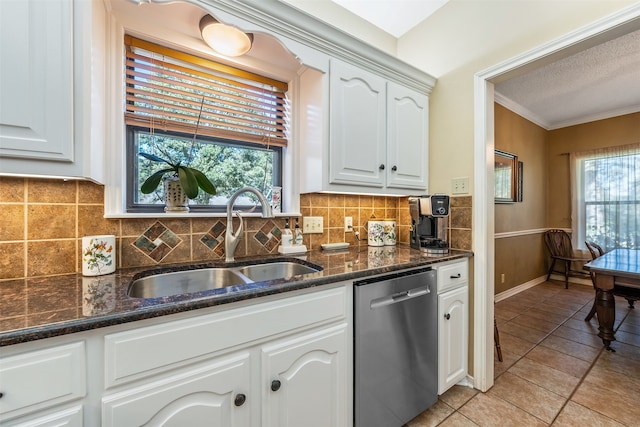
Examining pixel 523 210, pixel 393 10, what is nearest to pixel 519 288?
pixel 523 210

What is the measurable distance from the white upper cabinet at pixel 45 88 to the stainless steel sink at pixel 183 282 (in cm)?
51

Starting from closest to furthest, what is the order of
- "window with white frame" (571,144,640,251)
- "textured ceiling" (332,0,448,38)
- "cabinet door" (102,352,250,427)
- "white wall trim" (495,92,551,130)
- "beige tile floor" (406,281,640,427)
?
"cabinet door" (102,352,250,427), "beige tile floor" (406,281,640,427), "textured ceiling" (332,0,448,38), "white wall trim" (495,92,551,130), "window with white frame" (571,144,640,251)

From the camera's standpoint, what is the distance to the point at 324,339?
1.11 m

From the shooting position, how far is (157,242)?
1.32 metres

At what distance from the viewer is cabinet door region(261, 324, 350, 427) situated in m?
0.98

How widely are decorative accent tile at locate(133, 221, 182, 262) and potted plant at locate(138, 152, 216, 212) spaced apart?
4.3 inches

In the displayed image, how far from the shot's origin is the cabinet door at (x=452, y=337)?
5.09 ft

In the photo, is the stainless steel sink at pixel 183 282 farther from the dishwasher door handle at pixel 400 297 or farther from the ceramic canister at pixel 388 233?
the ceramic canister at pixel 388 233

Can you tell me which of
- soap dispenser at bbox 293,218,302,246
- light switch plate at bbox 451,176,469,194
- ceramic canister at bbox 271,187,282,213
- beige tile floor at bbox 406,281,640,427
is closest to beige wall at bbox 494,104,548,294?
beige tile floor at bbox 406,281,640,427

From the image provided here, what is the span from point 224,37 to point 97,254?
3.98 ft

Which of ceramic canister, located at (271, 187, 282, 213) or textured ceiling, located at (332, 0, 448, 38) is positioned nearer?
ceramic canister, located at (271, 187, 282, 213)

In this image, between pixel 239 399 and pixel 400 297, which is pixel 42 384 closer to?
pixel 239 399

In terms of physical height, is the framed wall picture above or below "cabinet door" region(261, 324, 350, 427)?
above

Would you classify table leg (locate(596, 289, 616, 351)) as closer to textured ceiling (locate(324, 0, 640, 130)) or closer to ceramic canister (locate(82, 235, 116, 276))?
textured ceiling (locate(324, 0, 640, 130))
